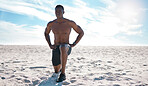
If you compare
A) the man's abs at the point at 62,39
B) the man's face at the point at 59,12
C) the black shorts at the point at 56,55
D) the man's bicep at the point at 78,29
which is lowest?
the black shorts at the point at 56,55

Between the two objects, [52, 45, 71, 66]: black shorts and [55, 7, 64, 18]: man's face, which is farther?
[52, 45, 71, 66]: black shorts

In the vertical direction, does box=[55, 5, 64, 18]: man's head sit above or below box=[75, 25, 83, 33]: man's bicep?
above

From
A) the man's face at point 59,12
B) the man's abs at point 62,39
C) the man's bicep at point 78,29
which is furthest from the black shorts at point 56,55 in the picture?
the man's face at point 59,12

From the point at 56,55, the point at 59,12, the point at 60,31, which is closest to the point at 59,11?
the point at 59,12

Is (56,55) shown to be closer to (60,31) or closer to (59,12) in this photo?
(60,31)

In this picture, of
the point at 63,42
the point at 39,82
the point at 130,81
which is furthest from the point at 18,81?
the point at 130,81

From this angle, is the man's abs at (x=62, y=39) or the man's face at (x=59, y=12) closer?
the man's face at (x=59, y=12)

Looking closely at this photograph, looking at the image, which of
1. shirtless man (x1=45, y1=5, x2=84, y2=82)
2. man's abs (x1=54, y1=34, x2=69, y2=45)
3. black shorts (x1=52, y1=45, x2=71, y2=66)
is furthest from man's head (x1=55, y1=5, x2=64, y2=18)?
black shorts (x1=52, y1=45, x2=71, y2=66)

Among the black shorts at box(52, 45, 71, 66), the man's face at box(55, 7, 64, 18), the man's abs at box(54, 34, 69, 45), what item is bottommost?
the black shorts at box(52, 45, 71, 66)

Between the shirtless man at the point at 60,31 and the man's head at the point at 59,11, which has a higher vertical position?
the man's head at the point at 59,11

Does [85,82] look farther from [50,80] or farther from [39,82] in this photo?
[39,82]

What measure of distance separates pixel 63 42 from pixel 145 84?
2.08 meters

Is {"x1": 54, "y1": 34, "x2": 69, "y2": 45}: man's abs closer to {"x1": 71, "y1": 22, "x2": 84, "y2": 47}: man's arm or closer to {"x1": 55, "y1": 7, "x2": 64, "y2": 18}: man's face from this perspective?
{"x1": 71, "y1": 22, "x2": 84, "y2": 47}: man's arm

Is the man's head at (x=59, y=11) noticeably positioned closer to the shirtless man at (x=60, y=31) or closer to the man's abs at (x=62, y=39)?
the shirtless man at (x=60, y=31)
